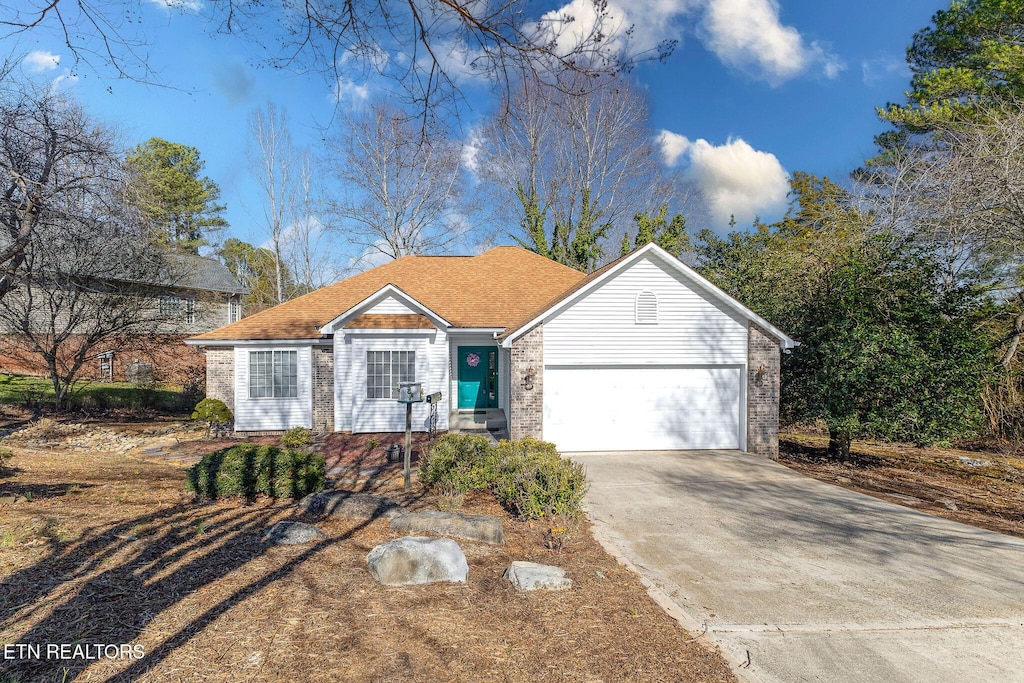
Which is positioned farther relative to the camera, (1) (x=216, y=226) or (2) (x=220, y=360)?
(1) (x=216, y=226)

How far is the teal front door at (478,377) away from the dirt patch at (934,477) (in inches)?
328

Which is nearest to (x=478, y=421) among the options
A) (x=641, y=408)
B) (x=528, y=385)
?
(x=528, y=385)

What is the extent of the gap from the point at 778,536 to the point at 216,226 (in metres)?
45.1

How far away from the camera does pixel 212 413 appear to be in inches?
550

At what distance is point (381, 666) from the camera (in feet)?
11.6

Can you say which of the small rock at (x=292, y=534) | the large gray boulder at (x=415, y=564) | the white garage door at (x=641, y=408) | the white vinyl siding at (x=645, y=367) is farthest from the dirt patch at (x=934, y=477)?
the small rock at (x=292, y=534)

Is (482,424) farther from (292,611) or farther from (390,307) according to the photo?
(292,611)

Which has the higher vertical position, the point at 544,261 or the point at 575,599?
the point at 544,261

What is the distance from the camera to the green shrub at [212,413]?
548 inches

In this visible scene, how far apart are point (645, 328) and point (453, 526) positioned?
7.68 metres

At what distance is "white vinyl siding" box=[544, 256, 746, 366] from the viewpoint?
12102 millimetres

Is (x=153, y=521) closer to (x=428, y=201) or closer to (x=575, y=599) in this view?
(x=575, y=599)

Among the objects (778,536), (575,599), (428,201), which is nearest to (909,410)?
(778,536)

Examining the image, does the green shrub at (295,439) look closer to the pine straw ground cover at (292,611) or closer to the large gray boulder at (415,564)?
the pine straw ground cover at (292,611)
